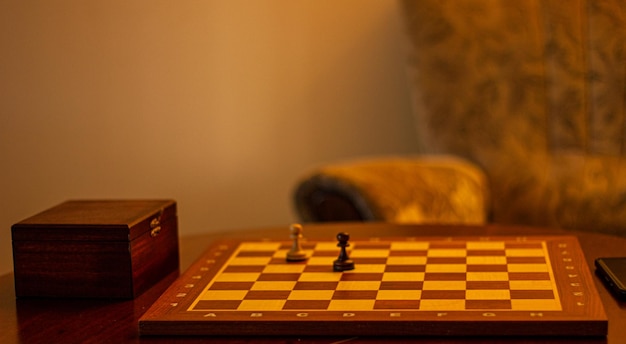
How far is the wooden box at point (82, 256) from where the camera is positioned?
3.90 feet

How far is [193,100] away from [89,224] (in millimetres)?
1509

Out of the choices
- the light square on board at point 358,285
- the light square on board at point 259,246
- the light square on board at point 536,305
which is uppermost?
the light square on board at point 536,305

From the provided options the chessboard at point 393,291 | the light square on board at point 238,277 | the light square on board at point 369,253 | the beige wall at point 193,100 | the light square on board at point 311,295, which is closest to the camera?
the chessboard at point 393,291

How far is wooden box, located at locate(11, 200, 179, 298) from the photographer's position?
3.90 ft

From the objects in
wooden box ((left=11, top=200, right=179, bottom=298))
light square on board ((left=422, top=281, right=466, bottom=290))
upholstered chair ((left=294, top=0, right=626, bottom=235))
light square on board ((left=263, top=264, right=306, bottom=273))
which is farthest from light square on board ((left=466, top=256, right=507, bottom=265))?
upholstered chair ((left=294, top=0, right=626, bottom=235))

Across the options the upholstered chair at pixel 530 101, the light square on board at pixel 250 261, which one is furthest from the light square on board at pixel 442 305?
the upholstered chair at pixel 530 101

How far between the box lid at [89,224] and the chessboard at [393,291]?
10 cm

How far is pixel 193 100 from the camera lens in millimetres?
2676

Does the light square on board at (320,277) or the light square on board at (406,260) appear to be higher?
the light square on board at (406,260)

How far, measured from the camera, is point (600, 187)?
7.22 feet

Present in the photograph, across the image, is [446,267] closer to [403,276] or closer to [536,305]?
[403,276]

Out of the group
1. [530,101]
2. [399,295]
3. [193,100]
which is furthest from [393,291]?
[193,100]

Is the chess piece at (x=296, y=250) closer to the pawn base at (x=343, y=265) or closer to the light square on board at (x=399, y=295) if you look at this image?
the pawn base at (x=343, y=265)

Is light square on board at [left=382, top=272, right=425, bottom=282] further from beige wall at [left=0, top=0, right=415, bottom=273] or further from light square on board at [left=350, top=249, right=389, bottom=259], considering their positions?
beige wall at [left=0, top=0, right=415, bottom=273]
